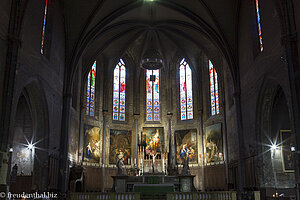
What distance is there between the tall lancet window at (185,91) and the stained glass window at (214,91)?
2.93 m

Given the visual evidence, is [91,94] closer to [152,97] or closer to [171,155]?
[152,97]

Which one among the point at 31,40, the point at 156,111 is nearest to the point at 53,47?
the point at 31,40

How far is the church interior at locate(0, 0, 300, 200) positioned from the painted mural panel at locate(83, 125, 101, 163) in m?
0.13

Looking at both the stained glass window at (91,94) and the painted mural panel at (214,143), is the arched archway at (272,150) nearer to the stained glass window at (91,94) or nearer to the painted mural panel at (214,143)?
the painted mural panel at (214,143)

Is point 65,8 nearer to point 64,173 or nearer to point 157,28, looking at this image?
point 157,28

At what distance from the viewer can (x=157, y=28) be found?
1249 inches

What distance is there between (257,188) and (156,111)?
16399 mm

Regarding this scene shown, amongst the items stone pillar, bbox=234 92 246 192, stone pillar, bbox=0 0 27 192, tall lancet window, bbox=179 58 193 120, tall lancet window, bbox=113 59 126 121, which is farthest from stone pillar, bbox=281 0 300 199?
tall lancet window, bbox=113 59 126 121

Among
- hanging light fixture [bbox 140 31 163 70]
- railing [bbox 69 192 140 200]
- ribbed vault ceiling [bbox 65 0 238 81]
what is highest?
ribbed vault ceiling [bbox 65 0 238 81]

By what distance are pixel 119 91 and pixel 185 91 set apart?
274 inches

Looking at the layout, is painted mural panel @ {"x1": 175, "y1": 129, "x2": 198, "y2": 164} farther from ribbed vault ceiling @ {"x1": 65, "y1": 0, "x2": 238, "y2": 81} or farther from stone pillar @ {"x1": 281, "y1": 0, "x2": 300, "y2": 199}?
stone pillar @ {"x1": 281, "y1": 0, "x2": 300, "y2": 199}

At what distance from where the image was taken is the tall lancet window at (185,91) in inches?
1346

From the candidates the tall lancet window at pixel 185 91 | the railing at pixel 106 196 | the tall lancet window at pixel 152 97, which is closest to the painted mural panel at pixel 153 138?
the tall lancet window at pixel 152 97

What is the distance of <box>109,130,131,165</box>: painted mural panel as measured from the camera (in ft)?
107
